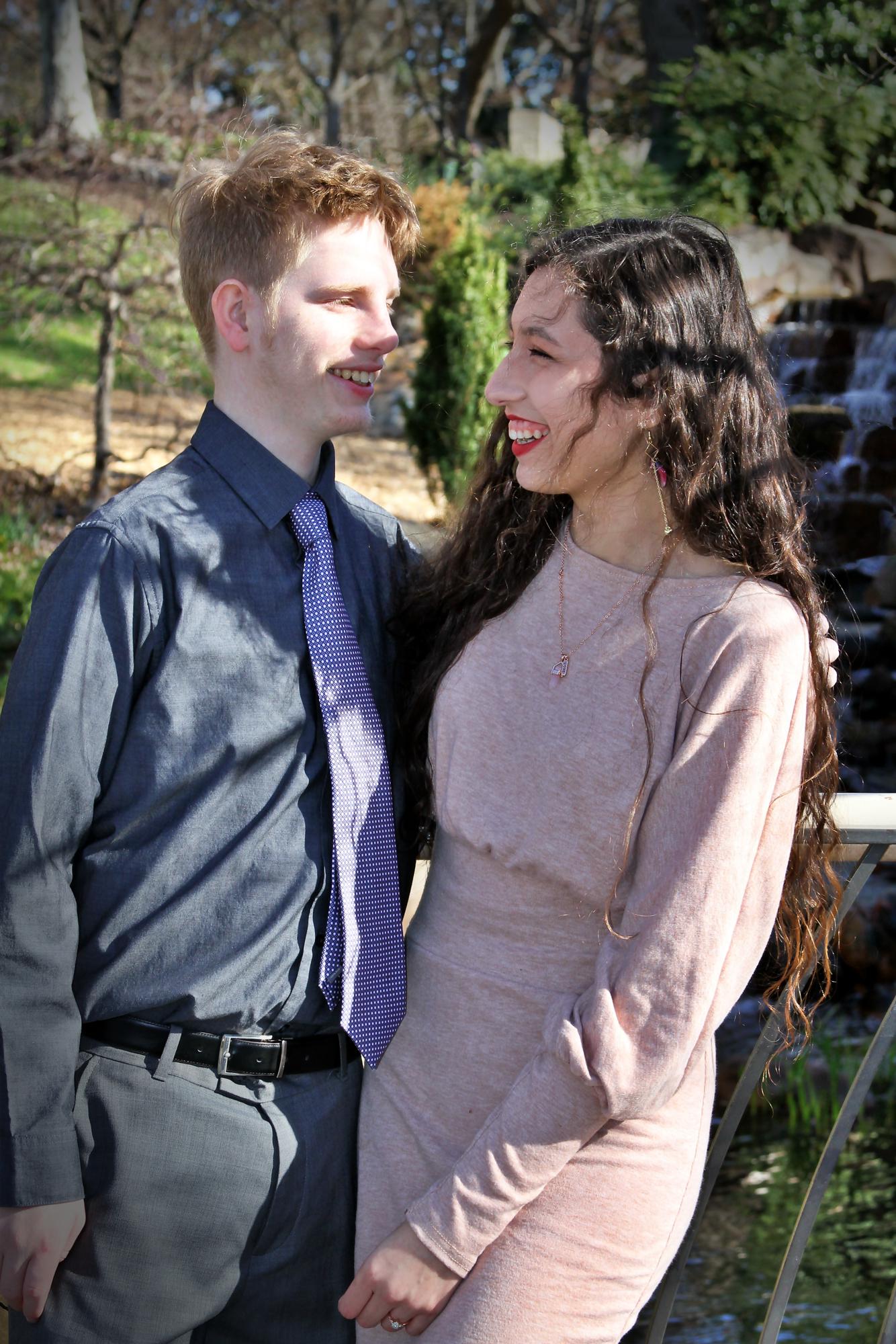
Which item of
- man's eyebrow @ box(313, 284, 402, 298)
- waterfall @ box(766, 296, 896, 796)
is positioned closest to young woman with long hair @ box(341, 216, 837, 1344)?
man's eyebrow @ box(313, 284, 402, 298)

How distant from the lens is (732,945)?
1554mm

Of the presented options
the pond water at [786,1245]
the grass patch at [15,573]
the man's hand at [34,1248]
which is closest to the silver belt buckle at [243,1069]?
the man's hand at [34,1248]

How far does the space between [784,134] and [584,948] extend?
41.5 feet

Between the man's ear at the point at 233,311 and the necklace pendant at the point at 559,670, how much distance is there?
69 centimetres

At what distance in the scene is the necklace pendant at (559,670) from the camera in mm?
1749

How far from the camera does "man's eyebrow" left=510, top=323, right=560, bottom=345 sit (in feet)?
5.80

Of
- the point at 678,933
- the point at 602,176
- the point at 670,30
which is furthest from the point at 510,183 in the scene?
the point at 678,933

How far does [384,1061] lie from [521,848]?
40 centimetres

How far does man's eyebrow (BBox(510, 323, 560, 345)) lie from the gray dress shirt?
439 millimetres

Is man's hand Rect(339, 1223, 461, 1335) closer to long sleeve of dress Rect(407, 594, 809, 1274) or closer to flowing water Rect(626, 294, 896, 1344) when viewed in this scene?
long sleeve of dress Rect(407, 594, 809, 1274)

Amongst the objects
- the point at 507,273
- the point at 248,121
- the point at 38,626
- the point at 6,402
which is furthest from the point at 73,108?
the point at 38,626

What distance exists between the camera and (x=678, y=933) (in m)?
1.49

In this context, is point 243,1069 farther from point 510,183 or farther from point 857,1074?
point 510,183

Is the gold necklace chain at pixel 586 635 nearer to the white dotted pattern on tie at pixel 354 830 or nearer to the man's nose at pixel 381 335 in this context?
the white dotted pattern on tie at pixel 354 830
